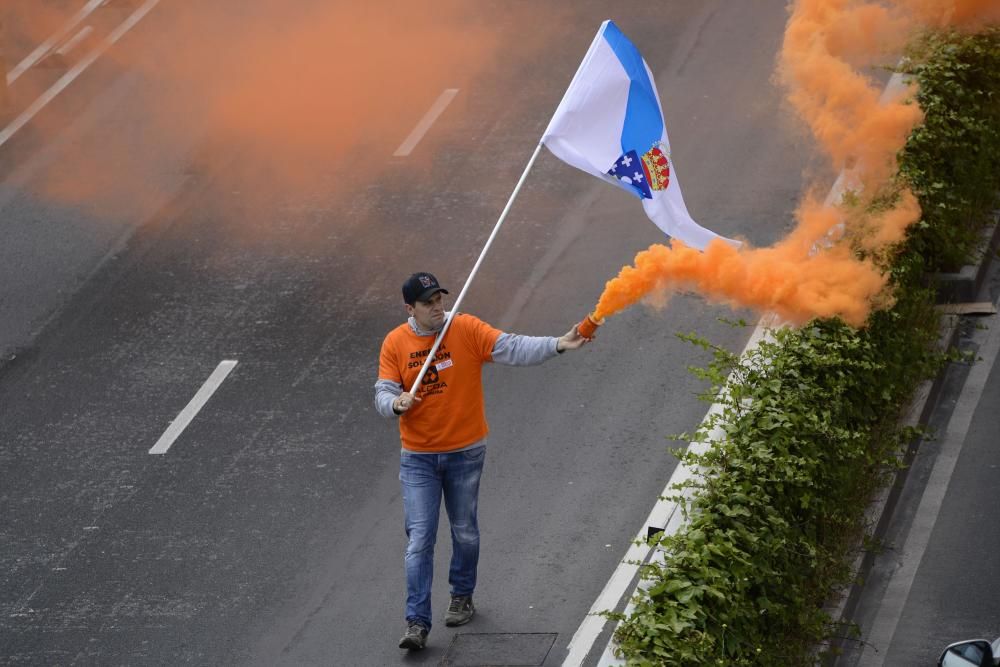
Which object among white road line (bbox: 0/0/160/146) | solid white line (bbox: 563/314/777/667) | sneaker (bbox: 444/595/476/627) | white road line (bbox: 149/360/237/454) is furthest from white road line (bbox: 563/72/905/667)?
white road line (bbox: 0/0/160/146)

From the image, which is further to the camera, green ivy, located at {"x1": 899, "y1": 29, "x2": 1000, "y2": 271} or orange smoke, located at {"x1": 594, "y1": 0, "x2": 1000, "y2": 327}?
green ivy, located at {"x1": 899, "y1": 29, "x2": 1000, "y2": 271}

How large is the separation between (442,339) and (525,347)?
46cm

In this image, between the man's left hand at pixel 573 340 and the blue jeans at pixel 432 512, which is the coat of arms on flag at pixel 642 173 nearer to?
the man's left hand at pixel 573 340

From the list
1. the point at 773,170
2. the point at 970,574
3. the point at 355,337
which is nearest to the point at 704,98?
the point at 773,170

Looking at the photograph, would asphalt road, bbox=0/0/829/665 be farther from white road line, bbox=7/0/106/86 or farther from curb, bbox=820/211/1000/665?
curb, bbox=820/211/1000/665

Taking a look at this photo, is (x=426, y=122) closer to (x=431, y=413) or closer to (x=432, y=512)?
(x=431, y=413)

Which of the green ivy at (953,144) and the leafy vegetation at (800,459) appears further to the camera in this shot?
the green ivy at (953,144)

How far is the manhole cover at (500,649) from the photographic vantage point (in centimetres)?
879

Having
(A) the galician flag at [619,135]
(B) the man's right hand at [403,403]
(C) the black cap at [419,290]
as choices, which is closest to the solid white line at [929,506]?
(A) the galician flag at [619,135]

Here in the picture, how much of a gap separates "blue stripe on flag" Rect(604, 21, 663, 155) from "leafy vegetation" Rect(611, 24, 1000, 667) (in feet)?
3.75

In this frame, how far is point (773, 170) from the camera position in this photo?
46.7 feet

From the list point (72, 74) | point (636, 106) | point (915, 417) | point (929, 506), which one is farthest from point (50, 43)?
point (929, 506)

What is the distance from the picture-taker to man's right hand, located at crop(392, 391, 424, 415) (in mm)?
8492

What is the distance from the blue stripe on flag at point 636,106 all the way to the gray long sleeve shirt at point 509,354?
1.21m
